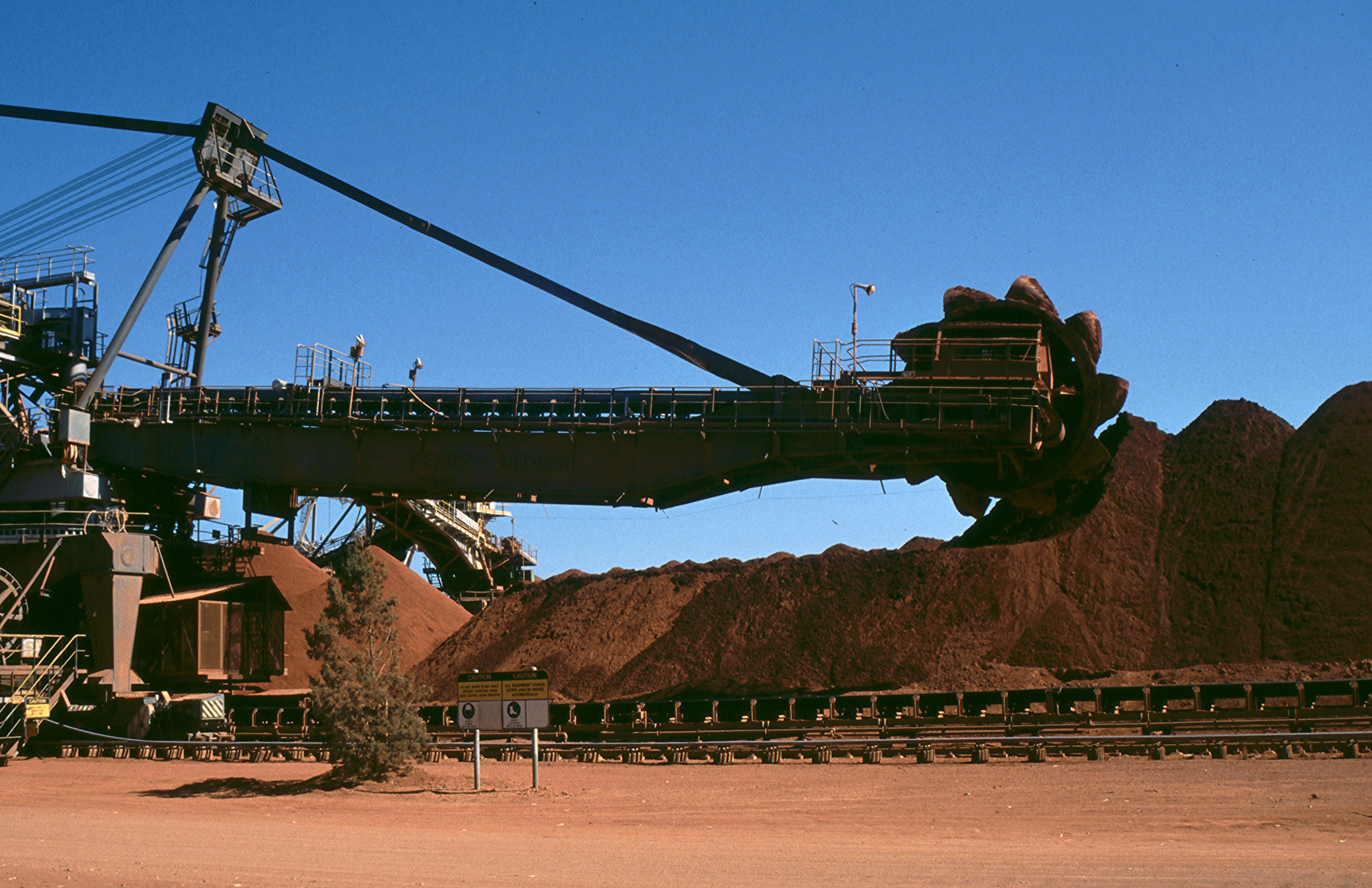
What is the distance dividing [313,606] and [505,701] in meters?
18.4

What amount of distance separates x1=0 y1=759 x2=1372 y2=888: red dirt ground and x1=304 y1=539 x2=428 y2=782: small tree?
761 millimetres

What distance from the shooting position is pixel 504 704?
59.2 ft

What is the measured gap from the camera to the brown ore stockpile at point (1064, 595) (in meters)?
26.3

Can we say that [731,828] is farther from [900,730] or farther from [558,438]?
[558,438]

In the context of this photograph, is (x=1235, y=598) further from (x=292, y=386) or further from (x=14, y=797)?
(x=14, y=797)

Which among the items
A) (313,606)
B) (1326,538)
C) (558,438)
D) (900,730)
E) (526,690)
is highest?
(558,438)

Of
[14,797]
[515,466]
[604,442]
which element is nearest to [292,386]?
[515,466]

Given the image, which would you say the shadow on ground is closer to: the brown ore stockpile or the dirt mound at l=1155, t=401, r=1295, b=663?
the brown ore stockpile

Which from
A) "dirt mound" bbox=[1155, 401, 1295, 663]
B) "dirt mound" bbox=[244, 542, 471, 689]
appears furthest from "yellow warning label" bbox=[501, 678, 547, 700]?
"dirt mound" bbox=[1155, 401, 1295, 663]

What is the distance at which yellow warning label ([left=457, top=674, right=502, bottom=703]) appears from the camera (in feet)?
59.8

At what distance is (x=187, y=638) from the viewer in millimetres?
30078

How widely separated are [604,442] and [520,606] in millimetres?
14084

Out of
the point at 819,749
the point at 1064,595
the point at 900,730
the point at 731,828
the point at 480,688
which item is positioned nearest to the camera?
the point at 731,828

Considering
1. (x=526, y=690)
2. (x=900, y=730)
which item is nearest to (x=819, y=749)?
(x=900, y=730)
